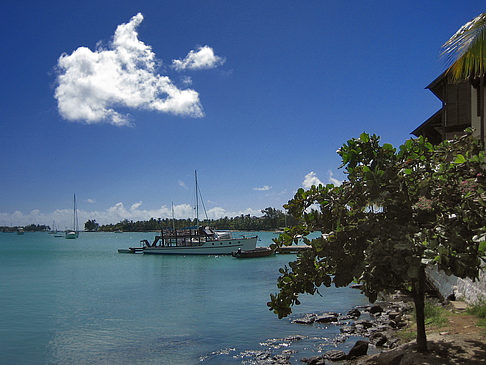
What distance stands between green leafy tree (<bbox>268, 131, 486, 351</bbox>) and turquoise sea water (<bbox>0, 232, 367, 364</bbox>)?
7.97m

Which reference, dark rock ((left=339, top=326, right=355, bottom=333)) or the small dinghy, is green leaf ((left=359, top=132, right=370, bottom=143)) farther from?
the small dinghy

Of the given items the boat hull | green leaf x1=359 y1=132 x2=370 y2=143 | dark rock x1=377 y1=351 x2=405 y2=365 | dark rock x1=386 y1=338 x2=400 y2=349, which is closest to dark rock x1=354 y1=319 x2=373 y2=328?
dark rock x1=386 y1=338 x2=400 y2=349

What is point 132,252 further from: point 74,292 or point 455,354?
point 455,354

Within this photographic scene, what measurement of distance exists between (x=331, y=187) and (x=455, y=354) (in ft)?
13.3

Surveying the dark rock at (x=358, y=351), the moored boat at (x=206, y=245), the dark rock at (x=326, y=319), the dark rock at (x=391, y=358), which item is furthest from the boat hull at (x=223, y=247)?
the dark rock at (x=391, y=358)

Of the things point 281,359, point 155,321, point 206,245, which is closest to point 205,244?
point 206,245

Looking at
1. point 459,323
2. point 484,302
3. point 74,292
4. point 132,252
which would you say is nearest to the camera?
point 459,323

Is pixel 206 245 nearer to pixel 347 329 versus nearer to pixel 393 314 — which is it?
pixel 393 314

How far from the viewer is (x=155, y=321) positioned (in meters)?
24.6

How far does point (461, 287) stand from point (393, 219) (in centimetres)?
1018

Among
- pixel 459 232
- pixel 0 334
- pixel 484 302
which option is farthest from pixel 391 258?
pixel 0 334

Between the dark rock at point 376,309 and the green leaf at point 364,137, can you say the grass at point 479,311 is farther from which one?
the dark rock at point 376,309

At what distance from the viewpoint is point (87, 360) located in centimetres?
1738

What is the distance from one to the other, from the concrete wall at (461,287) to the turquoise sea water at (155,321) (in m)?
4.65
